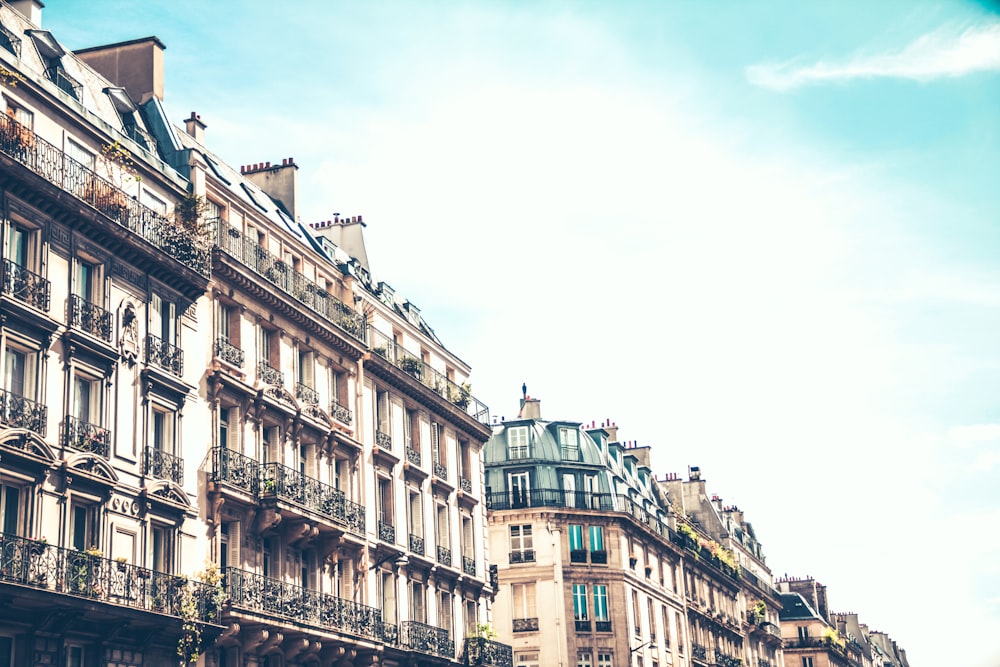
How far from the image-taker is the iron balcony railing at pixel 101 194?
27.7 m

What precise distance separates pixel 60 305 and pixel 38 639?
6.57 meters

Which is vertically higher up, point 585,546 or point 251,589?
point 585,546

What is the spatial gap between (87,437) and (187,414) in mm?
4213

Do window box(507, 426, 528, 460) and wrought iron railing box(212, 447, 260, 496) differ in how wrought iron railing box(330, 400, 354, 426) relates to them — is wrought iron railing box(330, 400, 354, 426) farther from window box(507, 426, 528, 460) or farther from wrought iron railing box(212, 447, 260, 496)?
window box(507, 426, 528, 460)

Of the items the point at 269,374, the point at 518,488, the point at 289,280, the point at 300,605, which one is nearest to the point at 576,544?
the point at 518,488

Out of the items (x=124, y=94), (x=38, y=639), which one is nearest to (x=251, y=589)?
(x=38, y=639)

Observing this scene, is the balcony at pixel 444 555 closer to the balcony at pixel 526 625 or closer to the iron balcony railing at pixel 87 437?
the balcony at pixel 526 625

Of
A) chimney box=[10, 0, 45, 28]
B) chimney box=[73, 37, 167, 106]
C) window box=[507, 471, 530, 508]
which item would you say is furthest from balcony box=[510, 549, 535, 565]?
chimney box=[10, 0, 45, 28]

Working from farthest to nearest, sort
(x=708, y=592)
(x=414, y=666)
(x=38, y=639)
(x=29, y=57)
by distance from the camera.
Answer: (x=708, y=592), (x=414, y=666), (x=29, y=57), (x=38, y=639)

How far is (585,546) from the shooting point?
6244cm

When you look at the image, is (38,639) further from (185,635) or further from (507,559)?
(507,559)

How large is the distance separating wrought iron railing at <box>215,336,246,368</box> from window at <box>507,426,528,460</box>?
101ft

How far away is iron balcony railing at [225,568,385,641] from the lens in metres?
33.1

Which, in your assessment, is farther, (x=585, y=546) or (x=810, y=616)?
(x=810, y=616)
